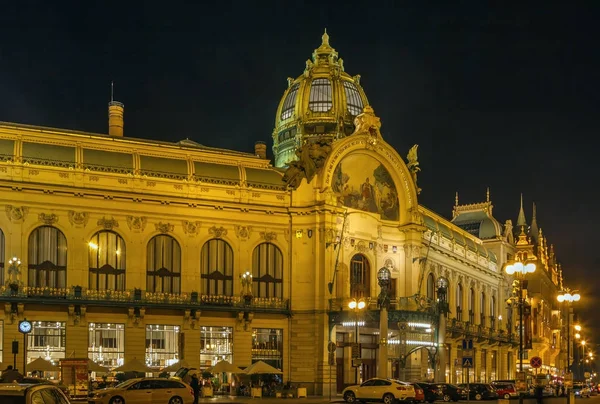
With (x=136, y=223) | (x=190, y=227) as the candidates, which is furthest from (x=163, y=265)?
(x=136, y=223)

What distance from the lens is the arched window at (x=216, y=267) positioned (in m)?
69.9

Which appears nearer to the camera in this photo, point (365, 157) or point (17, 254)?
point (17, 254)

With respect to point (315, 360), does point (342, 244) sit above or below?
above

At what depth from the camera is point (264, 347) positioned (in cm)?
7138

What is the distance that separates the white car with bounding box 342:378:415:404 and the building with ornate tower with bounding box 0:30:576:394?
5619 millimetres

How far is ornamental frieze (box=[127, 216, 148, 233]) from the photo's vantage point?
6700 cm

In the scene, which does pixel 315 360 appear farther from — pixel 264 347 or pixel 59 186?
pixel 59 186

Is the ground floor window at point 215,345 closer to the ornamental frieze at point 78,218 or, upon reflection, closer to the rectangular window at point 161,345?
the rectangular window at point 161,345

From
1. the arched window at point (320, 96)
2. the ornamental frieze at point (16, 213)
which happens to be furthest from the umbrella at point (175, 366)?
the arched window at point (320, 96)

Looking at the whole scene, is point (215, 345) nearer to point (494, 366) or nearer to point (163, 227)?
point (163, 227)

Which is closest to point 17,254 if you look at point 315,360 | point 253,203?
point 253,203

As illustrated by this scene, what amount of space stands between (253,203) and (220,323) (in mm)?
9452

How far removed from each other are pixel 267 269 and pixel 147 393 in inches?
1160

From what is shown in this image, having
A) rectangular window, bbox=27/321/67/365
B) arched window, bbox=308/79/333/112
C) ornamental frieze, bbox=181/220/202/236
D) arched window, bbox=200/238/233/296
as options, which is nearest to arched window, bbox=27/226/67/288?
rectangular window, bbox=27/321/67/365
